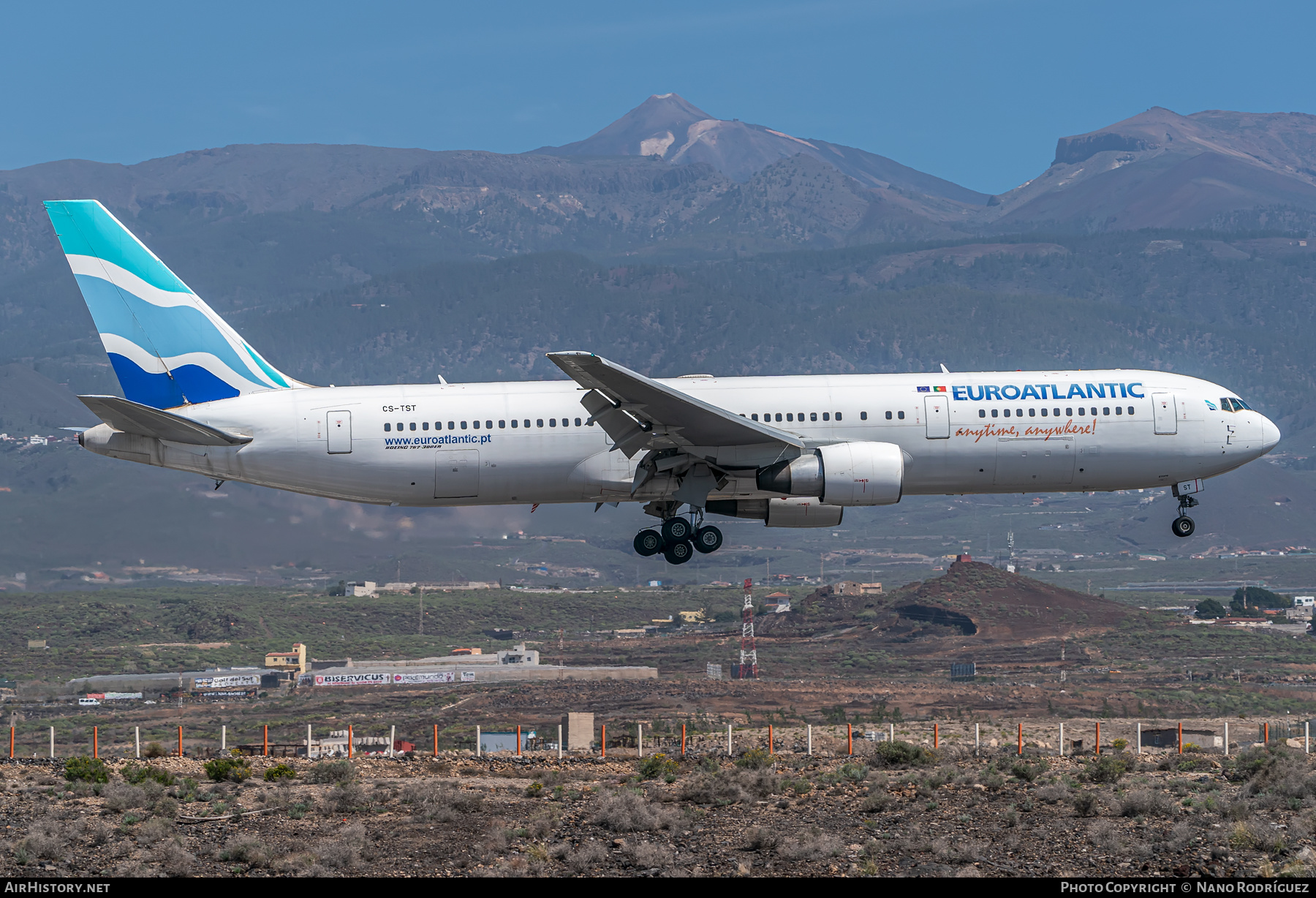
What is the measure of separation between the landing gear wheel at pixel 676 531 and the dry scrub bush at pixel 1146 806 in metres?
14.8

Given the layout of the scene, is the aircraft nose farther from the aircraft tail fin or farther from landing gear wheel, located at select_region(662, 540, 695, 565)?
the aircraft tail fin

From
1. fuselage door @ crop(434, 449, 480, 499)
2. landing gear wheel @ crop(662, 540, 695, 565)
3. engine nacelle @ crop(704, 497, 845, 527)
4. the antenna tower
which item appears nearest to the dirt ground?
landing gear wheel @ crop(662, 540, 695, 565)

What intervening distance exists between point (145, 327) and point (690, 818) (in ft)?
72.4

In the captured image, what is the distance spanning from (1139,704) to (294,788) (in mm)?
81773

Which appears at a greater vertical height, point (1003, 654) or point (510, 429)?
point (510, 429)

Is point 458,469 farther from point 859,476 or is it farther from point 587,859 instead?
point 587,859

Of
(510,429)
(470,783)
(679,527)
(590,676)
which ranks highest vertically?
(510,429)

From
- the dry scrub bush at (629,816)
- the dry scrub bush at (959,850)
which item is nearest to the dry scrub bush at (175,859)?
the dry scrub bush at (629,816)

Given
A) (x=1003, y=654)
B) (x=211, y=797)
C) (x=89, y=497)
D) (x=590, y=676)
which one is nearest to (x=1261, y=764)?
(x=211, y=797)

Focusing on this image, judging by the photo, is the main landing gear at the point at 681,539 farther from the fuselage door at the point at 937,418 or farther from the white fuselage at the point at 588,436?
the fuselage door at the point at 937,418

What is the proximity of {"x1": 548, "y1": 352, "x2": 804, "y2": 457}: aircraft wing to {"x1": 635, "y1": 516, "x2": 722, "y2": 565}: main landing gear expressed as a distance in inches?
105
